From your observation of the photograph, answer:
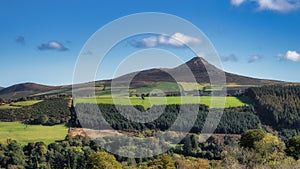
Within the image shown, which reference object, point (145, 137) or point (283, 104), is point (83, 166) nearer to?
point (145, 137)

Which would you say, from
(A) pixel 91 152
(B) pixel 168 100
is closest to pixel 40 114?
(A) pixel 91 152

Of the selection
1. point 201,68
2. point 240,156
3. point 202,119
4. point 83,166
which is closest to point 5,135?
point 83,166

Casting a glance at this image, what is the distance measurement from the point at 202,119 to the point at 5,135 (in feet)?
146

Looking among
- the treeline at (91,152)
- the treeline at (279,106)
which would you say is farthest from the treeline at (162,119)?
the treeline at (279,106)

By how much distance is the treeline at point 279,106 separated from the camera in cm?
10600

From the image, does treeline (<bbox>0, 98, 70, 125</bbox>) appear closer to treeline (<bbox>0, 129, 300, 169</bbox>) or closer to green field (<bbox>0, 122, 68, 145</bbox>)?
green field (<bbox>0, 122, 68, 145</bbox>)

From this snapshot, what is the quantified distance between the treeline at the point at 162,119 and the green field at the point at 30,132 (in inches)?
205

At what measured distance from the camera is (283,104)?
11450 cm

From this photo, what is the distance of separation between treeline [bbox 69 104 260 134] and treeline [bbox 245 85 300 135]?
5.33 m

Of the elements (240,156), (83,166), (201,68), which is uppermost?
(201,68)

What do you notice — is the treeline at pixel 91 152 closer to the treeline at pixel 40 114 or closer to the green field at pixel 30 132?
the green field at pixel 30 132

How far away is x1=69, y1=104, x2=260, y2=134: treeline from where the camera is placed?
85.5 meters

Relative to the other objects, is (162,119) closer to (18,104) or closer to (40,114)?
(40,114)

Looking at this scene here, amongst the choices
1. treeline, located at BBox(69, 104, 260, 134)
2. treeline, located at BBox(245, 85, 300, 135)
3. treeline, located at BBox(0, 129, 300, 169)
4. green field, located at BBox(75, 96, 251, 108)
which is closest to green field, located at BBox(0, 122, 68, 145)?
treeline, located at BBox(0, 129, 300, 169)
